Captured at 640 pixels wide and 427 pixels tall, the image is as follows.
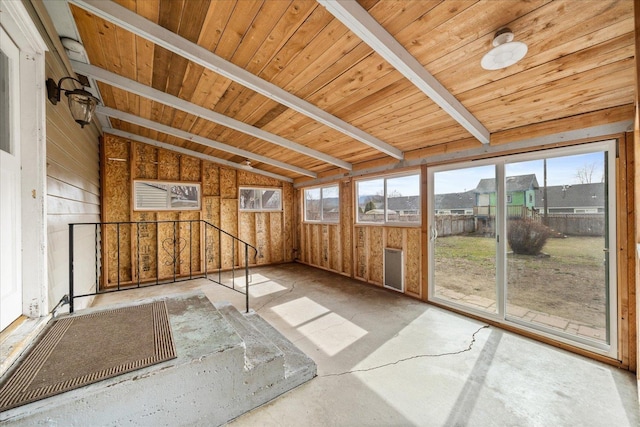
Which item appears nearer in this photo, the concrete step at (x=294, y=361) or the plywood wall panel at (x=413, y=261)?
the concrete step at (x=294, y=361)

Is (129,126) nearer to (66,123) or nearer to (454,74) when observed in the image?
(66,123)

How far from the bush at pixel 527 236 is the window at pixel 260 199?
18.2 feet

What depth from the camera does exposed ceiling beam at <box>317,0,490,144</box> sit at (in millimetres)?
1595

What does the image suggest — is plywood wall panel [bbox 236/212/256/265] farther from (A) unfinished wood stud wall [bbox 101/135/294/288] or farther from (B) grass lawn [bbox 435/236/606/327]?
(B) grass lawn [bbox 435/236/606/327]

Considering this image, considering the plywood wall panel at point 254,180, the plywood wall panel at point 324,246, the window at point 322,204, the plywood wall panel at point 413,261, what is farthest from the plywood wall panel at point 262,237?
the plywood wall panel at point 413,261

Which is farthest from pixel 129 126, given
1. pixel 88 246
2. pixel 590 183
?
pixel 590 183

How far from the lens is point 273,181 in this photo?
7.19 metres

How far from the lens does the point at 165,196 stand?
18.4 feet

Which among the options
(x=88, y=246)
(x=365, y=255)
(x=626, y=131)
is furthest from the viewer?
(x=365, y=255)

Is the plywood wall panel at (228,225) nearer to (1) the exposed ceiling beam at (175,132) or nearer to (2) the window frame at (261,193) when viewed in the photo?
(2) the window frame at (261,193)

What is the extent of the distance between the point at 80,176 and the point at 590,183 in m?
6.12

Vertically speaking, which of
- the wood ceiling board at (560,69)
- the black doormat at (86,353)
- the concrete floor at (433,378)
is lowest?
the concrete floor at (433,378)

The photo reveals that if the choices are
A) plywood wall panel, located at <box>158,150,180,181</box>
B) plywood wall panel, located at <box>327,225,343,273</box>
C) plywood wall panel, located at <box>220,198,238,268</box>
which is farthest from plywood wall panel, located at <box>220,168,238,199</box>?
plywood wall panel, located at <box>327,225,343,273</box>

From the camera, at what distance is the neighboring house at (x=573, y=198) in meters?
2.60
